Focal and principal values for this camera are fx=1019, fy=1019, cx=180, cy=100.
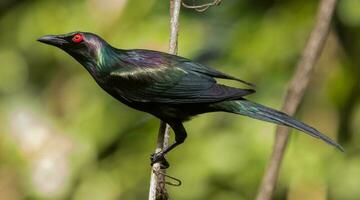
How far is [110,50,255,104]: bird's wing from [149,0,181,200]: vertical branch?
7cm

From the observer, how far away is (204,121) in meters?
5.06

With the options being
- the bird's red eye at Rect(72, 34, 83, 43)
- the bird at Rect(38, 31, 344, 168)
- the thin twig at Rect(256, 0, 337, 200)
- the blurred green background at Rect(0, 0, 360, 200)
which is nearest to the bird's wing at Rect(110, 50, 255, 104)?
the bird at Rect(38, 31, 344, 168)

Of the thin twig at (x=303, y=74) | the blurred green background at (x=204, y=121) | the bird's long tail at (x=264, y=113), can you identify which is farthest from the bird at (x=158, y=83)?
the blurred green background at (x=204, y=121)

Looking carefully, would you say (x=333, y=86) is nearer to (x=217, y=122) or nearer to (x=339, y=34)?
(x=339, y=34)

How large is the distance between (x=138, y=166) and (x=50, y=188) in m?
0.47

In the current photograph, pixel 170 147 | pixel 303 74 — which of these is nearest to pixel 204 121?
pixel 303 74

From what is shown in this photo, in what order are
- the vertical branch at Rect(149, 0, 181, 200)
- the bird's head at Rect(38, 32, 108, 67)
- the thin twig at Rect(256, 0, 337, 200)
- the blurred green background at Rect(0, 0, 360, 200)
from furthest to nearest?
1. the blurred green background at Rect(0, 0, 360, 200)
2. the thin twig at Rect(256, 0, 337, 200)
3. the bird's head at Rect(38, 32, 108, 67)
4. the vertical branch at Rect(149, 0, 181, 200)

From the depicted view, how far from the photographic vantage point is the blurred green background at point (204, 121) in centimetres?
493

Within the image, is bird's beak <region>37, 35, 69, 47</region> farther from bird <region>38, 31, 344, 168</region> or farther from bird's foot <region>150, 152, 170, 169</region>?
bird's foot <region>150, 152, 170, 169</region>

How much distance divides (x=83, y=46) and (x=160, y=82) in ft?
0.99

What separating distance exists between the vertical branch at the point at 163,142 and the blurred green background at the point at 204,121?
51.0 inches

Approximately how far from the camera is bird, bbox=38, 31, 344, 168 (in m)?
3.57

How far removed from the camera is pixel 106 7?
509 centimetres

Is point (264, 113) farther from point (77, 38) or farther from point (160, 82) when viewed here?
point (77, 38)
